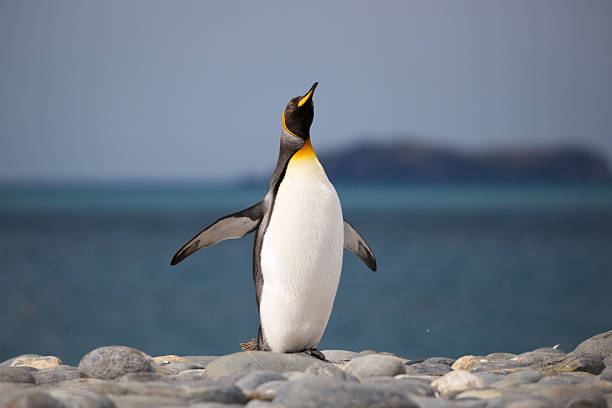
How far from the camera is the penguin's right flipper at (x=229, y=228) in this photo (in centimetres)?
461

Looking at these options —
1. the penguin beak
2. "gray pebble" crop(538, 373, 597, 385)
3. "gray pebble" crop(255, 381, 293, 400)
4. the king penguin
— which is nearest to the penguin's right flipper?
the king penguin

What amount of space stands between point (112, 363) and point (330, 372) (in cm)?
112

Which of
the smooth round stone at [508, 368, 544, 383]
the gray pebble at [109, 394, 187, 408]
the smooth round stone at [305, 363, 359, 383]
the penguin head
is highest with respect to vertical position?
the penguin head

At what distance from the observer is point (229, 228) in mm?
4719

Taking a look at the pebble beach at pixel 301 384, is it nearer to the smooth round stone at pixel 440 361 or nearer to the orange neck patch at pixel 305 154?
the smooth round stone at pixel 440 361

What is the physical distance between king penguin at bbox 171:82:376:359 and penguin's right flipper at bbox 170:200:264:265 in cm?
2

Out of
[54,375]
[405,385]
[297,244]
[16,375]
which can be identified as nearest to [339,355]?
[297,244]

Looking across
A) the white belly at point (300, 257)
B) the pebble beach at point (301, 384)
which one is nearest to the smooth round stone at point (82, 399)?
the pebble beach at point (301, 384)

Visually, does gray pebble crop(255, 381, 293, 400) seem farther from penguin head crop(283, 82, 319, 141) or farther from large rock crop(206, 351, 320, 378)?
penguin head crop(283, 82, 319, 141)

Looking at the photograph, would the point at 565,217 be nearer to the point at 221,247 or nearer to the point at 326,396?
the point at 221,247

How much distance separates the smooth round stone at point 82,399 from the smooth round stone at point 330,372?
40.6 inches

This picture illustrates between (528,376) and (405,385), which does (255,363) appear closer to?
(405,385)

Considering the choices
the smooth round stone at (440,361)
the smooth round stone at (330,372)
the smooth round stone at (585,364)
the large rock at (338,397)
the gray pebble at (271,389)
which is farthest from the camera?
the smooth round stone at (440,361)

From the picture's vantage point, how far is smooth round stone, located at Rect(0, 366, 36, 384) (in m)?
3.66
